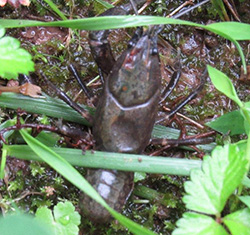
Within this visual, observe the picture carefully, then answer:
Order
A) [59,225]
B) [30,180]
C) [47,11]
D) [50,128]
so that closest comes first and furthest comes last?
[59,225] → [50,128] → [30,180] → [47,11]

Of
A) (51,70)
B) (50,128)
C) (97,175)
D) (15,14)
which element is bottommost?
(97,175)

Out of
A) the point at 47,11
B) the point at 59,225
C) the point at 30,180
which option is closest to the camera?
the point at 59,225

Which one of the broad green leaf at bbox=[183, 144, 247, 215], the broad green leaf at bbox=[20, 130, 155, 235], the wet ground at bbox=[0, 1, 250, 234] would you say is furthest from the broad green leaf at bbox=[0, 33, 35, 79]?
the broad green leaf at bbox=[183, 144, 247, 215]

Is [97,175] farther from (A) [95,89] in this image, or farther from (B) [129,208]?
(A) [95,89]

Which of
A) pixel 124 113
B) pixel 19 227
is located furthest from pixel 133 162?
pixel 19 227

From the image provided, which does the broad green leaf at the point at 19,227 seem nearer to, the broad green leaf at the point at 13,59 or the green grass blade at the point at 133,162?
the broad green leaf at the point at 13,59

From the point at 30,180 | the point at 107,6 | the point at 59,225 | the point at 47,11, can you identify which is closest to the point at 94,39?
the point at 107,6

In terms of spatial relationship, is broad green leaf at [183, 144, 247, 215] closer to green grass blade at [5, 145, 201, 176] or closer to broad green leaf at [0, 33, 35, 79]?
green grass blade at [5, 145, 201, 176]
